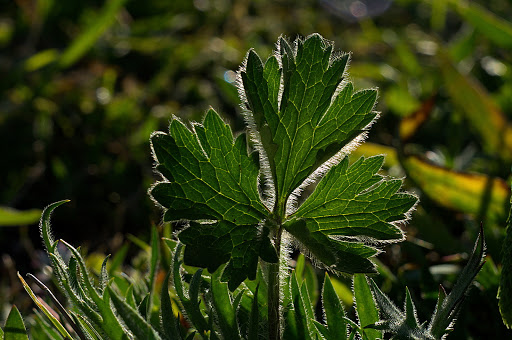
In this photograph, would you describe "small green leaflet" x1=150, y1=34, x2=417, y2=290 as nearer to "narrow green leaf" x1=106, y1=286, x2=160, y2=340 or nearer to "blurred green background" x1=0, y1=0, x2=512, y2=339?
"narrow green leaf" x1=106, y1=286, x2=160, y2=340

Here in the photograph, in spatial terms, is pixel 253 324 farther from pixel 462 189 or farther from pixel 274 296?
pixel 462 189

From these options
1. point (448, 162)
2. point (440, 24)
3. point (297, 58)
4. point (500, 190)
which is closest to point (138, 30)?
point (440, 24)

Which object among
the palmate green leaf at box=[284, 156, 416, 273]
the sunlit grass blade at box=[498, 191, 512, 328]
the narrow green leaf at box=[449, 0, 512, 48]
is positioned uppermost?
the narrow green leaf at box=[449, 0, 512, 48]

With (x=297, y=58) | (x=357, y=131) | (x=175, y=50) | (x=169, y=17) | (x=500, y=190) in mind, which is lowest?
(x=500, y=190)

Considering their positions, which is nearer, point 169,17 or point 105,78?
point 105,78

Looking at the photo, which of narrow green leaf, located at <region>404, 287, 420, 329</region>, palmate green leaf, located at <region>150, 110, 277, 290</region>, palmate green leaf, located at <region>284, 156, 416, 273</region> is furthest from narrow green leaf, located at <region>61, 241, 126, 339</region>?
narrow green leaf, located at <region>404, 287, 420, 329</region>

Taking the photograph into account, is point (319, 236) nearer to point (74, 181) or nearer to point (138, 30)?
point (74, 181)
